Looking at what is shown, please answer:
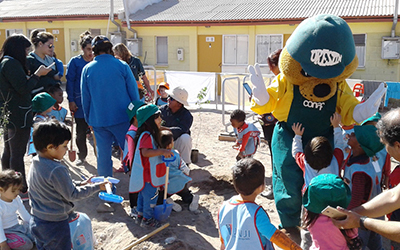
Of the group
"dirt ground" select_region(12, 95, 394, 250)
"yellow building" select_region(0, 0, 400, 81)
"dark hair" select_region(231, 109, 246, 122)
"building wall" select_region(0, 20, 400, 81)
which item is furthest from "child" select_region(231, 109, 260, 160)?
"building wall" select_region(0, 20, 400, 81)

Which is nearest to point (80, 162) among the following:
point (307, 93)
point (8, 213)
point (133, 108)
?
point (133, 108)

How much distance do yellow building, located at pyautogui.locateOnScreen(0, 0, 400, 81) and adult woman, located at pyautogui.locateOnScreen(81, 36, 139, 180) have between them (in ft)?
37.0

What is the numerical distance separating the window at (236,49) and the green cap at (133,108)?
12.4m

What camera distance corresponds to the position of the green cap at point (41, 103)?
5.46m

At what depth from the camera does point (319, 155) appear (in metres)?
3.55

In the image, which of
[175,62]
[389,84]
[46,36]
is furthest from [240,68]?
[46,36]

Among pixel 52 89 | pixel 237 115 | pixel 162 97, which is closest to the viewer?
pixel 237 115

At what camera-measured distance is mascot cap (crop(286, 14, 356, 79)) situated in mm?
3727

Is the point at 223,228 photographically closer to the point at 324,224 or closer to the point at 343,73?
the point at 324,224

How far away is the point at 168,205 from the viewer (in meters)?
4.52

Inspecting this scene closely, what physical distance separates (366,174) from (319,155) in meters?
0.47

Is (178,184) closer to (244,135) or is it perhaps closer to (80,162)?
(244,135)

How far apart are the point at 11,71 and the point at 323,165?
3607mm

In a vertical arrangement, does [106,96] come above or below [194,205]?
above
